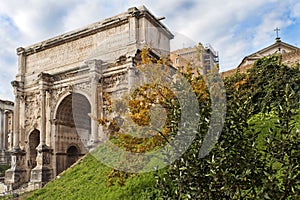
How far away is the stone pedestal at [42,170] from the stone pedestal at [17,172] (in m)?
2.74

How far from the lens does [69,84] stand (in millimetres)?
21875

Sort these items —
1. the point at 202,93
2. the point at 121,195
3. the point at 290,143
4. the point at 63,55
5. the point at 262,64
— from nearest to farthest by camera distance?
the point at 290,143 → the point at 202,93 → the point at 121,195 → the point at 262,64 → the point at 63,55

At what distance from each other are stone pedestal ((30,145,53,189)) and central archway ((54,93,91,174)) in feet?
2.09

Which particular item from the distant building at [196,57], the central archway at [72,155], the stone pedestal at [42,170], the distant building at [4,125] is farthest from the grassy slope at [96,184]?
the distant building at [4,125]

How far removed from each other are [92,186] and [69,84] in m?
11.4

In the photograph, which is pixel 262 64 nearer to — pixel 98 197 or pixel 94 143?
pixel 94 143

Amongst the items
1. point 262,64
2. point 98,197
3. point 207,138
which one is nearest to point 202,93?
point 207,138

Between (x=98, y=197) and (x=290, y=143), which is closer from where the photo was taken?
(x=290, y=143)

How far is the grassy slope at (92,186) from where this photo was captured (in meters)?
9.92

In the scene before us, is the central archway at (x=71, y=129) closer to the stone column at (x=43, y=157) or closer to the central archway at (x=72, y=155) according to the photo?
the central archway at (x=72, y=155)

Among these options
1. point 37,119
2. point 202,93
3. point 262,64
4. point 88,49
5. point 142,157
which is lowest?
point 142,157

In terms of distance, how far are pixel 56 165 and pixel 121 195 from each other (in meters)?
12.8

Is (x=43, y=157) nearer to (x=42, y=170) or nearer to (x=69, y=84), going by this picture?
(x=42, y=170)

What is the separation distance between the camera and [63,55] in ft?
75.6
